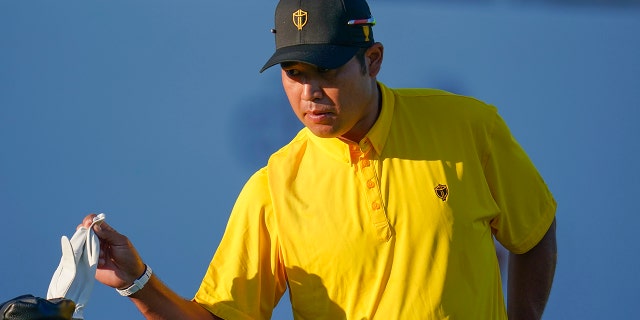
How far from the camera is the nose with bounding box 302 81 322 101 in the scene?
1.97 m

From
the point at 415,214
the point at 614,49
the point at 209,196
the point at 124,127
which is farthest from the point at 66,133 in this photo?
the point at 614,49

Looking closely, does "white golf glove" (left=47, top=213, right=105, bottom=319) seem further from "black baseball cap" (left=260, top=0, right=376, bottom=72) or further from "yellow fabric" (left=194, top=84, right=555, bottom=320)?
"black baseball cap" (left=260, top=0, right=376, bottom=72)

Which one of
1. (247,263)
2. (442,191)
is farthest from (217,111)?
(442,191)

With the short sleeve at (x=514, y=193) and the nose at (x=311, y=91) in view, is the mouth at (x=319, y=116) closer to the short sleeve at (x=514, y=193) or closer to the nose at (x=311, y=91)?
the nose at (x=311, y=91)

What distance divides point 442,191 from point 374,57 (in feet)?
1.04

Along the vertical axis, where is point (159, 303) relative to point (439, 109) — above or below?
below

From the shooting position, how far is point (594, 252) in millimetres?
3699

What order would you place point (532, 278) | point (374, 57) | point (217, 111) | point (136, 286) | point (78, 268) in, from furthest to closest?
point (217, 111), point (532, 278), point (374, 57), point (136, 286), point (78, 268)

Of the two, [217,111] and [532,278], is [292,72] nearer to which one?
[532,278]

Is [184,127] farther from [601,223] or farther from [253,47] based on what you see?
[601,223]

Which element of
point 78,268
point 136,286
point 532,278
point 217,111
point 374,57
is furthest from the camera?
point 217,111

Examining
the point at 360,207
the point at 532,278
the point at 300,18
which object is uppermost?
the point at 300,18

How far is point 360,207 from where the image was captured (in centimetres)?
205

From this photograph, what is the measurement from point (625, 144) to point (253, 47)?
1420mm
